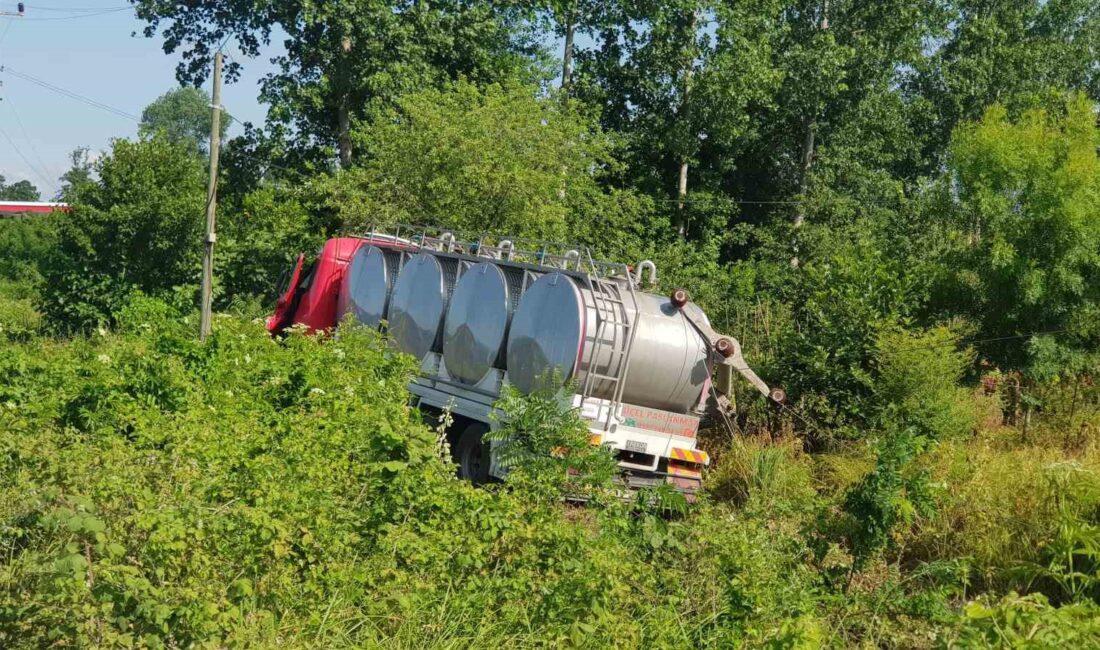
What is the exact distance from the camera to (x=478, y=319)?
13.1 metres

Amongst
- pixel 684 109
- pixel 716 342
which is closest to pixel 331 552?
pixel 716 342

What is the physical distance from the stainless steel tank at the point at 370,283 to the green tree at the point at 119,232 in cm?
962

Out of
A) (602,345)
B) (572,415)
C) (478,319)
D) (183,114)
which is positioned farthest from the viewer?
(183,114)

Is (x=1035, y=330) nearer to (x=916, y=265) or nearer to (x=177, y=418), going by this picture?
(x=916, y=265)

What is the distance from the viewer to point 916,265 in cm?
1684

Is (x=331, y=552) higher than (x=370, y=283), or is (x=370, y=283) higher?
(x=370, y=283)

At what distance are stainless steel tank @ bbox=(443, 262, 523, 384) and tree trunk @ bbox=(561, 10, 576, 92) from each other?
19935mm

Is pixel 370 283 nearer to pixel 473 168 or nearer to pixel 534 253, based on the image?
pixel 534 253

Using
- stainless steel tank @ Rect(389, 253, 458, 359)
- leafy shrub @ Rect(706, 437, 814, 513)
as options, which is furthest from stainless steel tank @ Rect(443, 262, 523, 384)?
leafy shrub @ Rect(706, 437, 814, 513)

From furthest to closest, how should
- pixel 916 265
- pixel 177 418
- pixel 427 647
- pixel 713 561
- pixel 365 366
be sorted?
1. pixel 916 265
2. pixel 365 366
3. pixel 177 418
4. pixel 713 561
5. pixel 427 647

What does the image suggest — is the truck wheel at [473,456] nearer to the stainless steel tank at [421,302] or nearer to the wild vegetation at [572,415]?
the wild vegetation at [572,415]

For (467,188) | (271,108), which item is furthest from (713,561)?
(271,108)

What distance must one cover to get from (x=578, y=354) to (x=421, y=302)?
135 inches

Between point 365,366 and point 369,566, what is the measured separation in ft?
17.3
